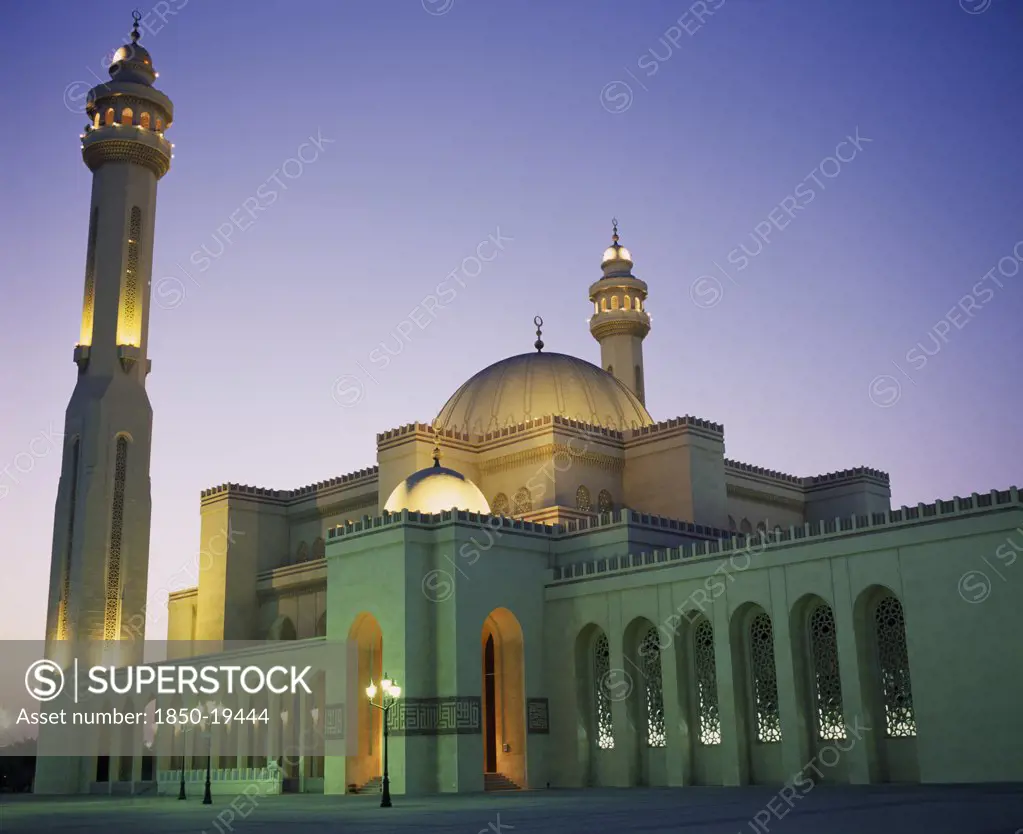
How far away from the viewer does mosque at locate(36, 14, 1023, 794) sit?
21.5 metres

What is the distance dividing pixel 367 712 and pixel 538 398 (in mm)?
10789

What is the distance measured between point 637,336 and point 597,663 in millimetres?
17253

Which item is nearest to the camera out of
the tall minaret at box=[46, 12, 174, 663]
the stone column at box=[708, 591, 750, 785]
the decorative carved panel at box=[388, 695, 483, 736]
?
the stone column at box=[708, 591, 750, 785]

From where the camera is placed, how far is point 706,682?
24938 millimetres

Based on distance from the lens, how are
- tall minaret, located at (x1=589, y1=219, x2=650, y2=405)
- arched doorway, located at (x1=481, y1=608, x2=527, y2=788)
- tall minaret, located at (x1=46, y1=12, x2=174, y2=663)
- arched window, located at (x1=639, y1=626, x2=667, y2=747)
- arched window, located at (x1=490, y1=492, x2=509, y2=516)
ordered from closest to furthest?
arched window, located at (x1=639, y1=626, x2=667, y2=747) < arched doorway, located at (x1=481, y1=608, x2=527, y2=788) < arched window, located at (x1=490, y1=492, x2=509, y2=516) < tall minaret, located at (x1=46, y1=12, x2=174, y2=663) < tall minaret, located at (x1=589, y1=219, x2=650, y2=405)

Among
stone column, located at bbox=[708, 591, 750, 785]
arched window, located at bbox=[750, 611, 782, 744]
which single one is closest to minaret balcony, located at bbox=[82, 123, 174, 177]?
stone column, located at bbox=[708, 591, 750, 785]

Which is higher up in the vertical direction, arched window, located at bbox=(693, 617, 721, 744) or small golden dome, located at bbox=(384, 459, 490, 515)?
small golden dome, located at bbox=(384, 459, 490, 515)

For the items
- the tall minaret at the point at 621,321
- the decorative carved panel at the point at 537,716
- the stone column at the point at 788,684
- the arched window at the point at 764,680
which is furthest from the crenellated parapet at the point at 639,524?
the tall minaret at the point at 621,321

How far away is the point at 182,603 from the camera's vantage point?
39.9m

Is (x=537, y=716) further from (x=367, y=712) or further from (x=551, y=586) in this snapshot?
(x=367, y=712)

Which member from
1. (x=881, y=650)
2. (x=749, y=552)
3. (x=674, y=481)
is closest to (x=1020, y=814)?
(x=881, y=650)

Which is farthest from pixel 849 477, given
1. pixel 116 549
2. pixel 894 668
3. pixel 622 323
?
pixel 116 549

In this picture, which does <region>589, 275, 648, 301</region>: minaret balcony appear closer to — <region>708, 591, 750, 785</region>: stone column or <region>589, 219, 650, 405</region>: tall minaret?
<region>589, 219, 650, 405</region>: tall minaret

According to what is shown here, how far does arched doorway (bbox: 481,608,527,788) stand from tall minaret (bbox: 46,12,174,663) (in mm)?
12739
